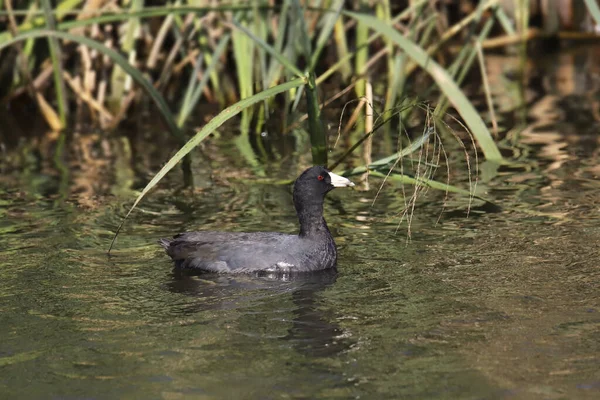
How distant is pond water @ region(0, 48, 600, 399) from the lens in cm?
477

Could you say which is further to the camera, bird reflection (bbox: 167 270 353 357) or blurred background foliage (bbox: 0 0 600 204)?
blurred background foliage (bbox: 0 0 600 204)

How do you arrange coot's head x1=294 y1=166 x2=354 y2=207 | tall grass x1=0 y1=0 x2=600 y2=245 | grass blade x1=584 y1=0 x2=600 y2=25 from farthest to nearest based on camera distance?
1. tall grass x1=0 y1=0 x2=600 y2=245
2. grass blade x1=584 y1=0 x2=600 y2=25
3. coot's head x1=294 y1=166 x2=354 y2=207

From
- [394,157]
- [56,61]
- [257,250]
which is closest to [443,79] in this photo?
[394,157]

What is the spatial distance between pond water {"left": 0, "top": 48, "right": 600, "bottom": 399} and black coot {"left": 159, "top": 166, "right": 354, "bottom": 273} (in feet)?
0.40

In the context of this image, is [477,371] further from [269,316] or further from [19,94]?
[19,94]

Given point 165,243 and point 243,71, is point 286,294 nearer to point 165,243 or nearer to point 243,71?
point 165,243

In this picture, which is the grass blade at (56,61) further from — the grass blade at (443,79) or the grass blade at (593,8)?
the grass blade at (593,8)

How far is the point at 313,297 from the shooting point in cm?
601

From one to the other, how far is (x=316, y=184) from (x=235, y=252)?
2.26ft

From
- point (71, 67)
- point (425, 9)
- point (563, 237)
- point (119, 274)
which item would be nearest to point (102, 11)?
point (71, 67)

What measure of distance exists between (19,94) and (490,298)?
717 cm

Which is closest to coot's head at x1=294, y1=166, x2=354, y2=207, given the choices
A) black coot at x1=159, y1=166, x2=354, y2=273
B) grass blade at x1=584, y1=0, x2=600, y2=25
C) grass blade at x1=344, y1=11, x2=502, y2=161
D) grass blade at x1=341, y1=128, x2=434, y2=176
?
black coot at x1=159, y1=166, x2=354, y2=273

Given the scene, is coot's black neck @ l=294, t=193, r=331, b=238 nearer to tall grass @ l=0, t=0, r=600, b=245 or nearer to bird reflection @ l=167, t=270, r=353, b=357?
bird reflection @ l=167, t=270, r=353, b=357

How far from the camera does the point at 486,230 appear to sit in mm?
7031
